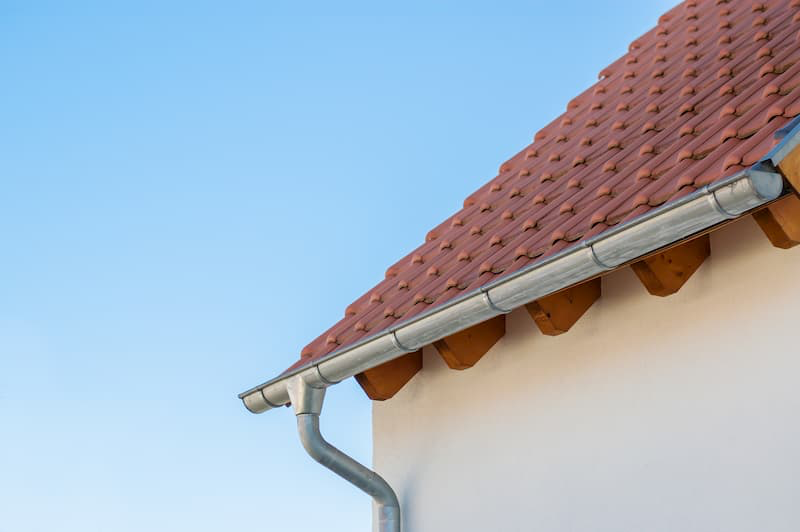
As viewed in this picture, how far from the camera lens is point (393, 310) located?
5.55m

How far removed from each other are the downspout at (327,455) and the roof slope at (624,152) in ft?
0.54

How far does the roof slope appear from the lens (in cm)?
453

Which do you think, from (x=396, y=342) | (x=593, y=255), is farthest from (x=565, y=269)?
(x=396, y=342)

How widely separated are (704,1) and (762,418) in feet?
12.7

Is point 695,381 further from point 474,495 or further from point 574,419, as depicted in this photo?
point 474,495

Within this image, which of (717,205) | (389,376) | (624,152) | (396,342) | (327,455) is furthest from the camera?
(389,376)

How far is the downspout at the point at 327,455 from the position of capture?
5578mm

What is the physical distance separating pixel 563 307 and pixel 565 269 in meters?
0.63

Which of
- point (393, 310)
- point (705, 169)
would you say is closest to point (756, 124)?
point (705, 169)

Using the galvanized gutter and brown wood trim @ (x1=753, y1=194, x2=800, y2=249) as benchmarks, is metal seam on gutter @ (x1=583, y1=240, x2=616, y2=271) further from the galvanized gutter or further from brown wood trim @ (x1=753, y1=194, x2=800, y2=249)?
brown wood trim @ (x1=753, y1=194, x2=800, y2=249)

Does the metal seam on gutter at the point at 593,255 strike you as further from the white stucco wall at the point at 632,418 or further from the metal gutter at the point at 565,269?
the white stucco wall at the point at 632,418

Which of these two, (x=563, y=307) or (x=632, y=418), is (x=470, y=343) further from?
(x=632, y=418)

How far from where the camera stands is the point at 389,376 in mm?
5805

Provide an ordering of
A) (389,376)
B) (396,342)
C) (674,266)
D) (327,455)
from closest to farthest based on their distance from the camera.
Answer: (674,266)
(396,342)
(327,455)
(389,376)
